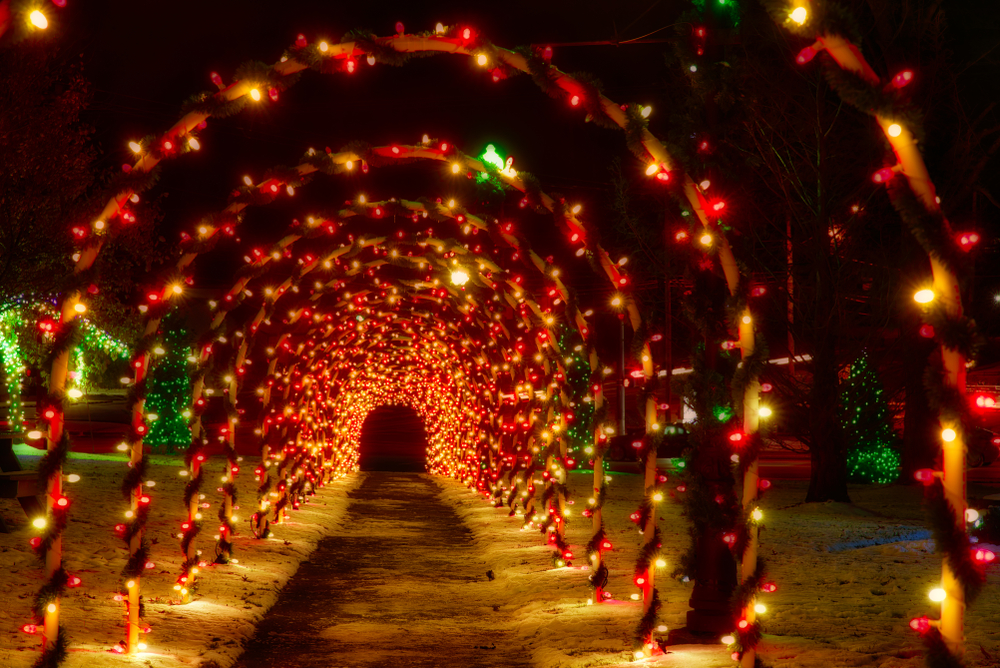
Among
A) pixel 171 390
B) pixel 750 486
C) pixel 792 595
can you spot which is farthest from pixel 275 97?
pixel 171 390

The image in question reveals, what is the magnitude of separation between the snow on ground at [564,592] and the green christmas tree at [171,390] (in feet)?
36.1

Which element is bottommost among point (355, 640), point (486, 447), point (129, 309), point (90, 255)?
point (355, 640)

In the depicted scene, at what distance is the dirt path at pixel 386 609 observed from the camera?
20.6ft

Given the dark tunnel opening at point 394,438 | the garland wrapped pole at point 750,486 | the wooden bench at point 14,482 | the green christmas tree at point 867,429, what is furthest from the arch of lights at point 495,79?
the dark tunnel opening at point 394,438

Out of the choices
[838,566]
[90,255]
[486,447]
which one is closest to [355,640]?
[90,255]

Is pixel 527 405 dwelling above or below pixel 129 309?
below

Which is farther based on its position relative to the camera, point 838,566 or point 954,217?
point 954,217

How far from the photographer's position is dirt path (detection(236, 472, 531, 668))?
6.29 meters

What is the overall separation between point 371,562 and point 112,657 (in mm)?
4834

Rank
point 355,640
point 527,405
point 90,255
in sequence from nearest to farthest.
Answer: point 90,255 < point 355,640 < point 527,405

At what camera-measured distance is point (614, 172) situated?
17.8 meters

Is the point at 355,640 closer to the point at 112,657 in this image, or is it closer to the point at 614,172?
the point at 112,657

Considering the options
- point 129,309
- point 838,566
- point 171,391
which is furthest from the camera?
point 171,391

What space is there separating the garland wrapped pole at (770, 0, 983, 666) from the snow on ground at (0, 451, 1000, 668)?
1873 mm
